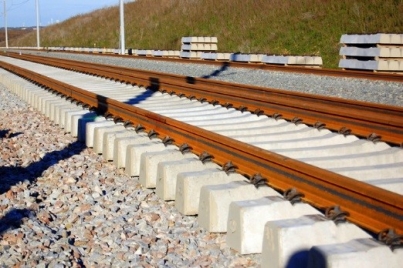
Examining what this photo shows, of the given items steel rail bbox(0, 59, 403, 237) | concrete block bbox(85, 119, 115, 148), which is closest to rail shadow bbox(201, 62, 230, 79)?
concrete block bbox(85, 119, 115, 148)

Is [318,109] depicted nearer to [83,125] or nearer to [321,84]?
[83,125]

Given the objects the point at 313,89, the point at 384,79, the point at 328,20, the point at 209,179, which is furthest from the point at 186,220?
the point at 328,20

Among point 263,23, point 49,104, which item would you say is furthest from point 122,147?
point 263,23

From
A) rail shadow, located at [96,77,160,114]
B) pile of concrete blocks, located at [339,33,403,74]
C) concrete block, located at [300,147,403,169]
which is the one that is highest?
pile of concrete blocks, located at [339,33,403,74]

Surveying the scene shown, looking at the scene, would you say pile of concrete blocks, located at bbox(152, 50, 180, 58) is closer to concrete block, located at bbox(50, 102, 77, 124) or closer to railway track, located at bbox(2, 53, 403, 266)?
railway track, located at bbox(2, 53, 403, 266)

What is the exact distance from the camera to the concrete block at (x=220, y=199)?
15.4ft

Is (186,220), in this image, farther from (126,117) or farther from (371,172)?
(126,117)

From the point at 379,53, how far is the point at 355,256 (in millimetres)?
15822

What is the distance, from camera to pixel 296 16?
3288cm

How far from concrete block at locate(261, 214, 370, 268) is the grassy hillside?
68.4 ft

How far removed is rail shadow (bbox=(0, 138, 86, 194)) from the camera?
22.0ft

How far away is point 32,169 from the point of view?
7.38 meters

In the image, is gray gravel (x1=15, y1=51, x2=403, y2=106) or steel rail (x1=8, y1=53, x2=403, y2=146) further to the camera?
gray gravel (x1=15, y1=51, x2=403, y2=106)

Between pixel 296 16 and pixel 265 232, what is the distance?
29.9 m
